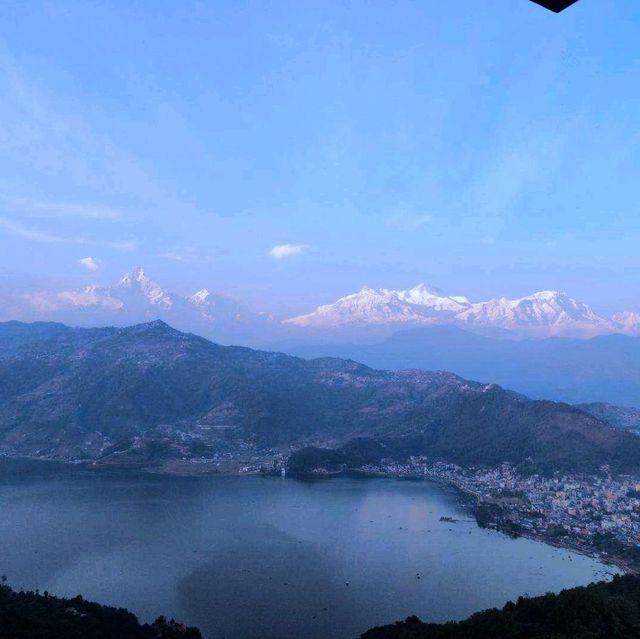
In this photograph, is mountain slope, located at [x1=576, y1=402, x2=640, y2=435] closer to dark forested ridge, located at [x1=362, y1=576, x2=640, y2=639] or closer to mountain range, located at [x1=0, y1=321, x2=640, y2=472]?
mountain range, located at [x1=0, y1=321, x2=640, y2=472]

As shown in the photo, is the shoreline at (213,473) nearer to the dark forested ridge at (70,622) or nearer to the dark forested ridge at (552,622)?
the dark forested ridge at (552,622)

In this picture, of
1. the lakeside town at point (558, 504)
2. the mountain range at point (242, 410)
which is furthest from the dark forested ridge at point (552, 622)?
the mountain range at point (242, 410)

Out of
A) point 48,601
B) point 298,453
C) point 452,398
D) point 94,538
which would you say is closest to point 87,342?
point 298,453

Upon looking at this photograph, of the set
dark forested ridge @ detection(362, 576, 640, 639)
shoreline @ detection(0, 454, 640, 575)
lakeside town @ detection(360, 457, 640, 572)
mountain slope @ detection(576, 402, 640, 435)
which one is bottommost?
shoreline @ detection(0, 454, 640, 575)

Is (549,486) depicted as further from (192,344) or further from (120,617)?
(192,344)

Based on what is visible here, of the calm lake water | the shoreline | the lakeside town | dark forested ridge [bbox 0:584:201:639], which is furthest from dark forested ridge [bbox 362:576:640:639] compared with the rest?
the shoreline

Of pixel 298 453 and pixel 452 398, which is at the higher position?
pixel 452 398

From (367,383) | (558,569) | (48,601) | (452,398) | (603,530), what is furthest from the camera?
(367,383)
